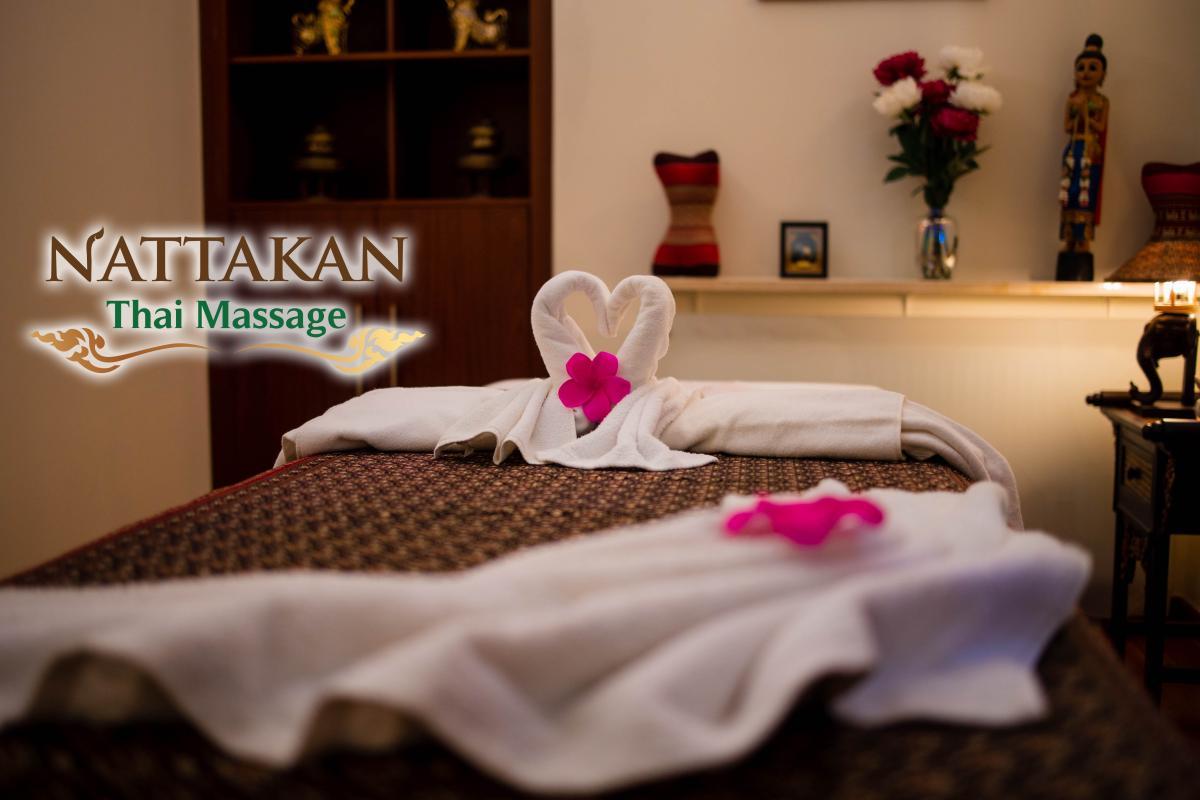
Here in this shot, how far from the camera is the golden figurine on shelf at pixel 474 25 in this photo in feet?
9.46

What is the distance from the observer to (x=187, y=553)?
110 cm

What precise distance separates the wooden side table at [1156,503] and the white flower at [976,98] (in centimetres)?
78

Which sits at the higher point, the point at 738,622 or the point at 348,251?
the point at 348,251

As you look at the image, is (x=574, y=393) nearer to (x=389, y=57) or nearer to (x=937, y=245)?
(x=937, y=245)

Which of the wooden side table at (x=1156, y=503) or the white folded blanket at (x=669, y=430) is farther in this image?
the wooden side table at (x=1156, y=503)

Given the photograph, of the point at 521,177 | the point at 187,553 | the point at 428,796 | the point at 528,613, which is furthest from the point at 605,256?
the point at 428,796

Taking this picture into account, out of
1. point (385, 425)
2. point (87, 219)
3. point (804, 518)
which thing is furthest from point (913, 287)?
point (87, 219)

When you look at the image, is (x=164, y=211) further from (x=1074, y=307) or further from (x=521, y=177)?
(x=1074, y=307)

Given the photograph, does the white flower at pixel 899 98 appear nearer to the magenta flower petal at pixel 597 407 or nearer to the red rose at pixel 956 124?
the red rose at pixel 956 124

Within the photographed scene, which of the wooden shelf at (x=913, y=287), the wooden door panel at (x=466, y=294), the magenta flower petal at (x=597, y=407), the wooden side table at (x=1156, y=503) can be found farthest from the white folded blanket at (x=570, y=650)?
the wooden door panel at (x=466, y=294)

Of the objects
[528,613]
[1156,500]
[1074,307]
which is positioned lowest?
[1156,500]

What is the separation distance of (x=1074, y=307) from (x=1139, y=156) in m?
0.40

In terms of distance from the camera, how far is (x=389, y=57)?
286cm

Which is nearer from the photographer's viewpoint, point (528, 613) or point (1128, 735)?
point (1128, 735)
